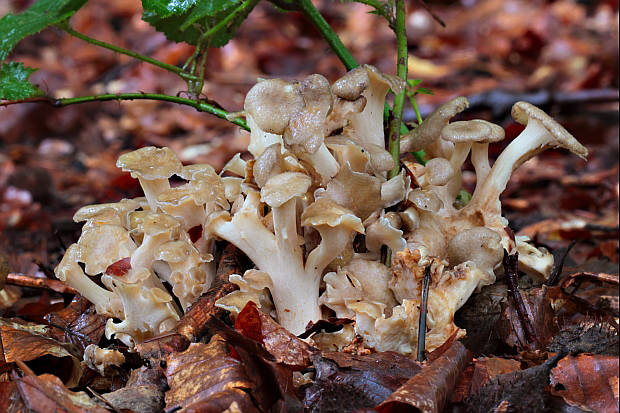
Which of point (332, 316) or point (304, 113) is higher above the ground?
point (304, 113)

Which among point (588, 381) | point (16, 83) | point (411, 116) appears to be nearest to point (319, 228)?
point (588, 381)

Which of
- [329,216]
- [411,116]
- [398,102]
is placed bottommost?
[411,116]

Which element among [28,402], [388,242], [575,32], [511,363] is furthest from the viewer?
[575,32]

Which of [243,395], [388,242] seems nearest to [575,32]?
[388,242]

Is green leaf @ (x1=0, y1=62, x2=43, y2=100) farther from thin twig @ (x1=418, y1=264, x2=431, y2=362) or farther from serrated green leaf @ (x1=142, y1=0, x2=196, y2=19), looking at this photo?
thin twig @ (x1=418, y1=264, x2=431, y2=362)

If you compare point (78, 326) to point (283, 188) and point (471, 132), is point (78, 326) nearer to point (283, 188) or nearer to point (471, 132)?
point (283, 188)

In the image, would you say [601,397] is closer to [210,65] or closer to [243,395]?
[243,395]

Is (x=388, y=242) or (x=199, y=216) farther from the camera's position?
(x=199, y=216)

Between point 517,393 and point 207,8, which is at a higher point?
point 207,8
